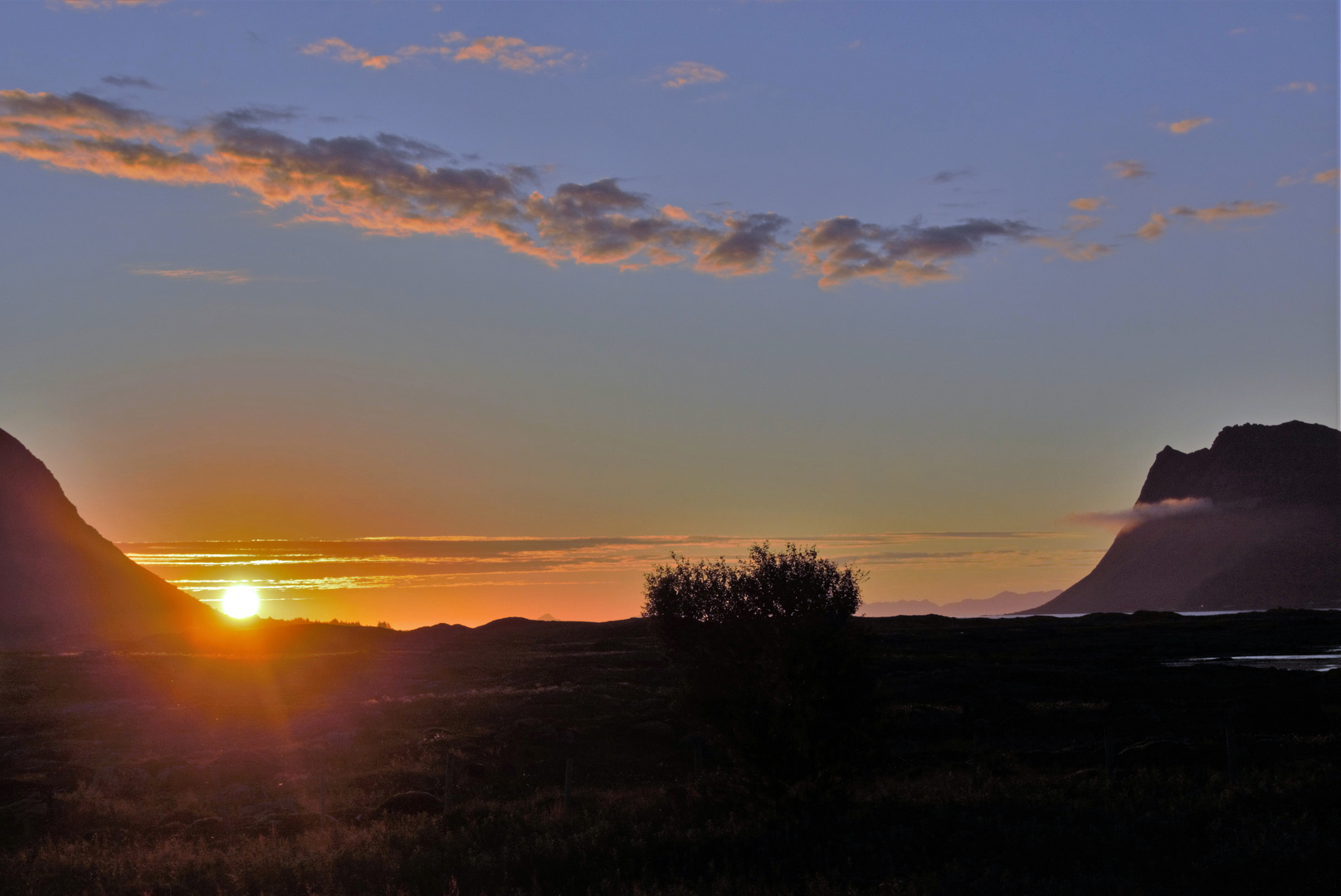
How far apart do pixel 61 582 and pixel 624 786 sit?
143578 mm

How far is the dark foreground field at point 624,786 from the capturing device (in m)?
19.7

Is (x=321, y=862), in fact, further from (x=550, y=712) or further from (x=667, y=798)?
(x=550, y=712)

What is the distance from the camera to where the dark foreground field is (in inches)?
774

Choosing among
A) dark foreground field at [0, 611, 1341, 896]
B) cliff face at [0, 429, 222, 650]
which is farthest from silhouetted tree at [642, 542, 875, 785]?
cliff face at [0, 429, 222, 650]

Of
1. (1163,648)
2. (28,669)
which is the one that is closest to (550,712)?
(28,669)

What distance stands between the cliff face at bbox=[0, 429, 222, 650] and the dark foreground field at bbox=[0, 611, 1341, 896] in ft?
196

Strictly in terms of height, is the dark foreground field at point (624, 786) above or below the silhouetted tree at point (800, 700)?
below

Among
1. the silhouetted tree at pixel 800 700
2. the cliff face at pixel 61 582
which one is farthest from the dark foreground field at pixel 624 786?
the cliff face at pixel 61 582

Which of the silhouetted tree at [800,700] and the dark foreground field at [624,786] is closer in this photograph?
the dark foreground field at [624,786]

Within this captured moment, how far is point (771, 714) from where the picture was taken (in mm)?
25406

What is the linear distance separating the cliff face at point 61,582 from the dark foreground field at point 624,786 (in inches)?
2353

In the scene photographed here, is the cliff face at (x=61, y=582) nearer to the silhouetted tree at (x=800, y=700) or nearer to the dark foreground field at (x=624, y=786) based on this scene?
the dark foreground field at (x=624, y=786)

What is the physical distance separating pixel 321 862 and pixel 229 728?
1604 inches

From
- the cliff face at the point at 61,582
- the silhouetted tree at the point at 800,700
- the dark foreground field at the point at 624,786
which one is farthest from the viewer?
the cliff face at the point at 61,582
